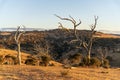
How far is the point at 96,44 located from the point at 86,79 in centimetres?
7119

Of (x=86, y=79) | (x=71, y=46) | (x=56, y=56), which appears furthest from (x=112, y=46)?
(x=86, y=79)

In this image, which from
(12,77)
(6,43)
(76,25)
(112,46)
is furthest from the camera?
(6,43)

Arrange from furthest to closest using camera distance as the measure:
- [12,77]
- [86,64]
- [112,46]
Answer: [112,46] < [86,64] < [12,77]

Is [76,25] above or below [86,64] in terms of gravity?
above

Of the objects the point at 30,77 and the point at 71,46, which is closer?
the point at 30,77

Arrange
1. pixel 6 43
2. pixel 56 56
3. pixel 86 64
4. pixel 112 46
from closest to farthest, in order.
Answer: pixel 86 64 < pixel 56 56 < pixel 112 46 < pixel 6 43

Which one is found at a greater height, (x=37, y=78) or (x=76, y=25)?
(x=76, y=25)

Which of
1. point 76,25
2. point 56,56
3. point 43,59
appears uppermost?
point 76,25

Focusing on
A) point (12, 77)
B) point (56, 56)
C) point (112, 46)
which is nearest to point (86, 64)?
point (12, 77)

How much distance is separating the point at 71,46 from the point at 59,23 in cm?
5277

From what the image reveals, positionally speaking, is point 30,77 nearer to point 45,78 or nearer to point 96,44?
point 45,78

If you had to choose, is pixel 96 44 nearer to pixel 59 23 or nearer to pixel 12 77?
pixel 59 23

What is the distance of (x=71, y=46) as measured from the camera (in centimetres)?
8575

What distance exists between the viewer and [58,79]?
16.0 meters
